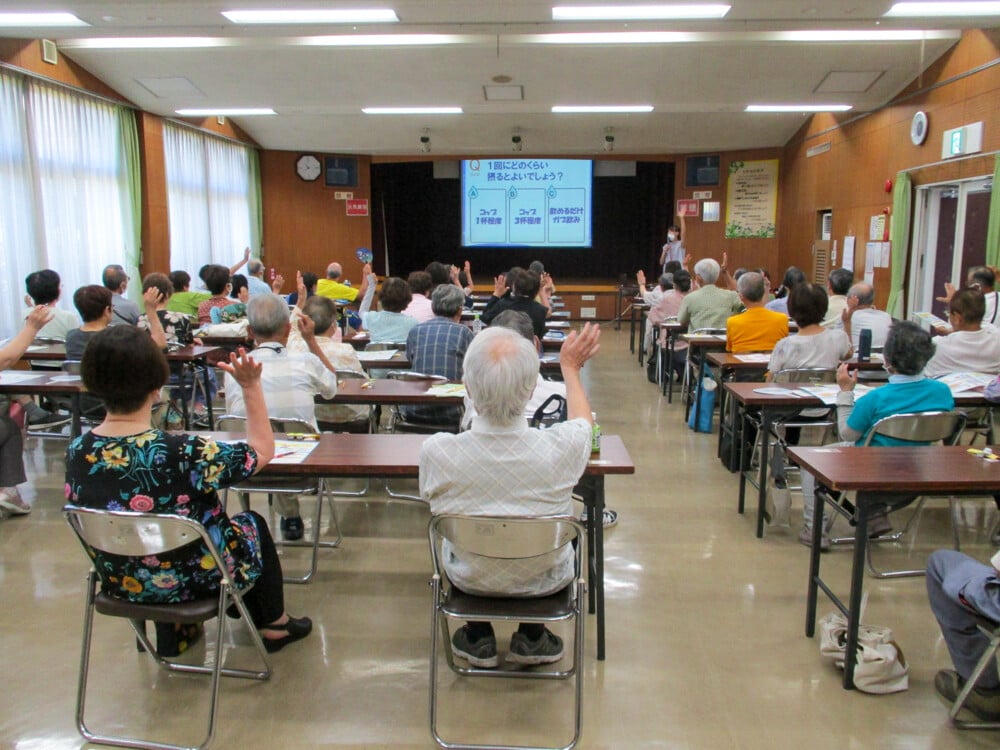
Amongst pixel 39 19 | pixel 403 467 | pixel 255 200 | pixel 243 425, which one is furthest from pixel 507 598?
pixel 255 200

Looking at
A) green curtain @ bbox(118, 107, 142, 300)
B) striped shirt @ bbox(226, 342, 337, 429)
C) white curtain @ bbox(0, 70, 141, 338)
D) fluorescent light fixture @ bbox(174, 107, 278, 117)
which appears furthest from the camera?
fluorescent light fixture @ bbox(174, 107, 278, 117)

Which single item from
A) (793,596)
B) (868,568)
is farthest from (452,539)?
(868,568)

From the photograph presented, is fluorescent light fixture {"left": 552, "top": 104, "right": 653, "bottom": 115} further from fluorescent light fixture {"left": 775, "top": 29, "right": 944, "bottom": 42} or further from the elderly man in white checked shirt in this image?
the elderly man in white checked shirt

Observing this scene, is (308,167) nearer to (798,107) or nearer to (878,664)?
(798,107)

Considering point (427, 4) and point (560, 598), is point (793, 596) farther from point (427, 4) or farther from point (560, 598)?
point (427, 4)

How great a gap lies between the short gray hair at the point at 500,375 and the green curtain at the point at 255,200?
36.4 ft

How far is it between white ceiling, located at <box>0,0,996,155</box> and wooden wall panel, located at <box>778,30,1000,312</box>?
309mm

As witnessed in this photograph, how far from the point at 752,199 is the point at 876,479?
36.1ft

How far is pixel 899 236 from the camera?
8.00m

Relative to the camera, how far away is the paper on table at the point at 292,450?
2568 millimetres

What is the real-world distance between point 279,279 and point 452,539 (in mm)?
6593

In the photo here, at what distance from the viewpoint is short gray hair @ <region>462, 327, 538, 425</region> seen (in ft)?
6.64

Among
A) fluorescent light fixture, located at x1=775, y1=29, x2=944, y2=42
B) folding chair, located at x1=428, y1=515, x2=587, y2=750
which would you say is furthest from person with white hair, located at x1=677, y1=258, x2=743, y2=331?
folding chair, located at x1=428, y1=515, x2=587, y2=750

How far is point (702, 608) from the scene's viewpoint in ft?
9.86
